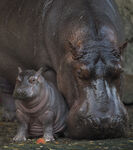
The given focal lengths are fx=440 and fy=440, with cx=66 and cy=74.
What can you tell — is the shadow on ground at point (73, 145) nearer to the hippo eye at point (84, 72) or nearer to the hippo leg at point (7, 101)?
the hippo eye at point (84, 72)

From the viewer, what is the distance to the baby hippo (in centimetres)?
381

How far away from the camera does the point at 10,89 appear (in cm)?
555

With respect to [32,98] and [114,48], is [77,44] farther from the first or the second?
[32,98]

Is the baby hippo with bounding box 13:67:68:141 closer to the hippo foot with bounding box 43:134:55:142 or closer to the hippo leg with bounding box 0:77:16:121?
the hippo foot with bounding box 43:134:55:142

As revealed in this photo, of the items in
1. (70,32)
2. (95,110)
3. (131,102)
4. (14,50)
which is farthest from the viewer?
(131,102)

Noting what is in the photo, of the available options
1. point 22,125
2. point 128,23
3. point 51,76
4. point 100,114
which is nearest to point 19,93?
point 22,125

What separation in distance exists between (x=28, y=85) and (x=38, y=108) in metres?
0.25

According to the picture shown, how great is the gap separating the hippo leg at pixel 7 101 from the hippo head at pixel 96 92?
1.58 metres

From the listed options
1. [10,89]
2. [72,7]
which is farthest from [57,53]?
[10,89]

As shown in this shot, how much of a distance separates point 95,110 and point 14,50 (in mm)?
1773

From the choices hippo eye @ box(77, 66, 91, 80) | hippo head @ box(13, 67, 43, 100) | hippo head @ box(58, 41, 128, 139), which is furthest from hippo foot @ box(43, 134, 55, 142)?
hippo eye @ box(77, 66, 91, 80)

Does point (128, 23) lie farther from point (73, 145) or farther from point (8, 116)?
point (73, 145)

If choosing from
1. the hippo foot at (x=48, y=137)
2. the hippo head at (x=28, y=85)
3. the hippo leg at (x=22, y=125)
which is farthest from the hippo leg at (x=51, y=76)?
the hippo foot at (x=48, y=137)

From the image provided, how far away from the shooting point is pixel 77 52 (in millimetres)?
3830
